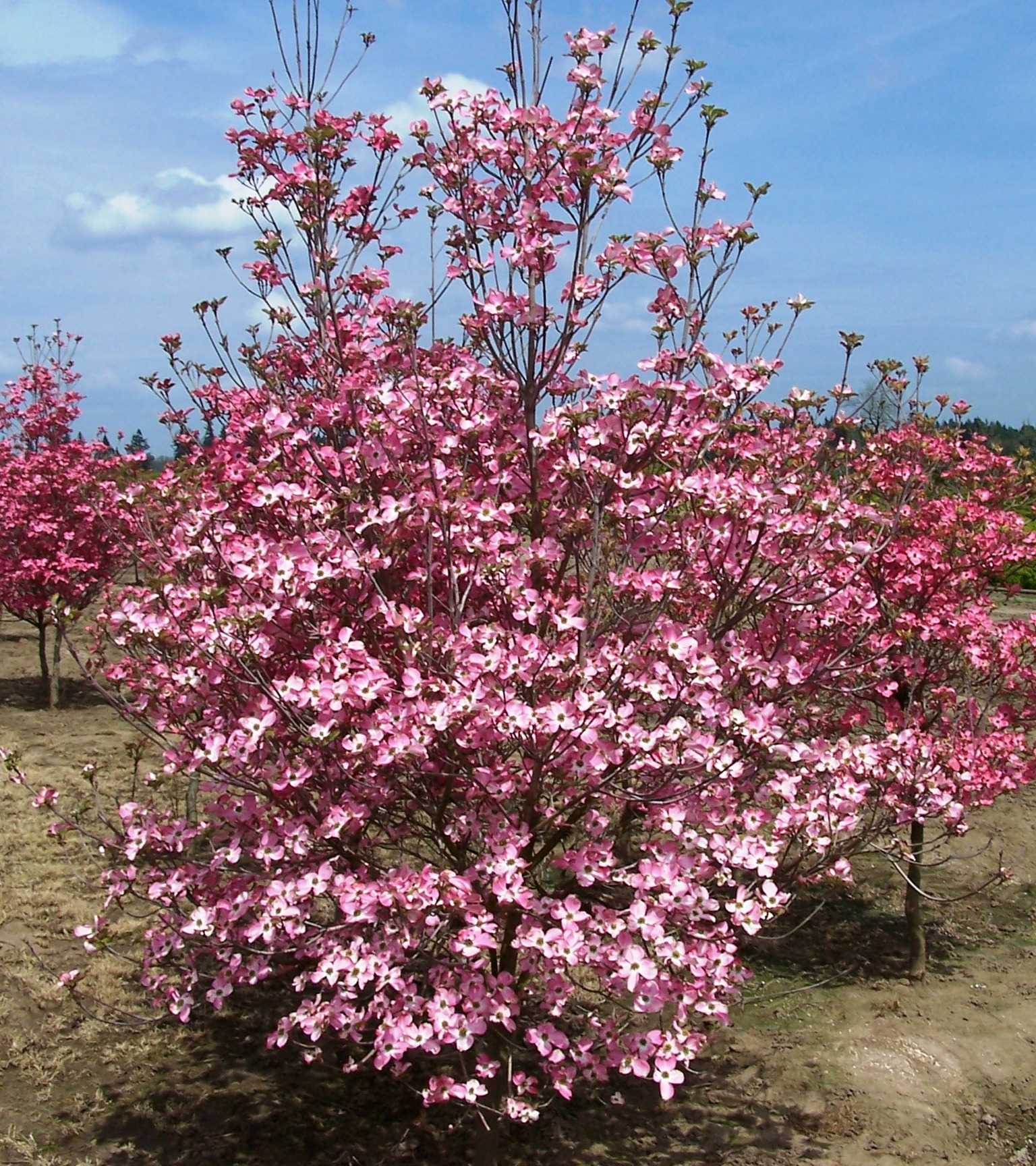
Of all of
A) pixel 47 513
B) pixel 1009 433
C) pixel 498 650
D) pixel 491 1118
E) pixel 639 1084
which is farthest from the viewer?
pixel 1009 433

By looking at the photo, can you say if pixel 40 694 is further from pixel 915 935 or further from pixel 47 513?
pixel 915 935

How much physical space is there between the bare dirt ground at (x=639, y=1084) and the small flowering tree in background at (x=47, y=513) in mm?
4677

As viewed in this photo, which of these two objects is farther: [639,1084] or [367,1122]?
[639,1084]

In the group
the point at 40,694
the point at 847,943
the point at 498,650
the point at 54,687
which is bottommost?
the point at 847,943

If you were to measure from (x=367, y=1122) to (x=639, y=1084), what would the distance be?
1524 millimetres

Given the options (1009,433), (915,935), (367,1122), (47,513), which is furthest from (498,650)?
(1009,433)

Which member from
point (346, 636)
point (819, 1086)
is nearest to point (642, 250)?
point (346, 636)

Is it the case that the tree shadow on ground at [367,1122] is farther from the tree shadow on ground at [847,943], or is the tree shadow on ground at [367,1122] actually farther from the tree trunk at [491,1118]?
the tree shadow on ground at [847,943]

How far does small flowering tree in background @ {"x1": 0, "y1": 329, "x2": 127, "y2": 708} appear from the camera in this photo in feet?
36.5

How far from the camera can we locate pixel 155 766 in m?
10.8

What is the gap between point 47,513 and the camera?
11.2m

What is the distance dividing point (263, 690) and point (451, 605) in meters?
0.70

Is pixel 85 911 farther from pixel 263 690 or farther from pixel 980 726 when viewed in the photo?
pixel 980 726

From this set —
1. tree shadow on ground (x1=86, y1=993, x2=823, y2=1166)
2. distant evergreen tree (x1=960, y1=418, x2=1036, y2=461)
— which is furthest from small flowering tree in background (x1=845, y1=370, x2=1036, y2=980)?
distant evergreen tree (x1=960, y1=418, x2=1036, y2=461)
